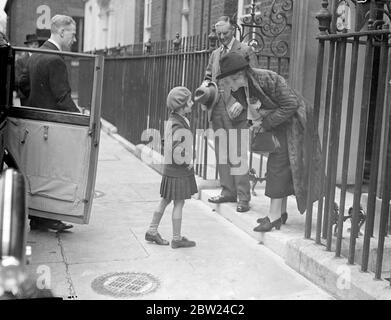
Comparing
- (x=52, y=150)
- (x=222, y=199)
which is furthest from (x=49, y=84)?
(x=222, y=199)

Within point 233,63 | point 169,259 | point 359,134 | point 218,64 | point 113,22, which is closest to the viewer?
point 359,134

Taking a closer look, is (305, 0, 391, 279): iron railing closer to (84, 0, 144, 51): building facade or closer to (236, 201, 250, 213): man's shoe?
(236, 201, 250, 213): man's shoe

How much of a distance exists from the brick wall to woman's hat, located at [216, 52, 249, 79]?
2458 cm

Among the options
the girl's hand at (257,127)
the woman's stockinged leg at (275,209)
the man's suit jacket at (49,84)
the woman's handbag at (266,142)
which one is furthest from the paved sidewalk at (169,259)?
the man's suit jacket at (49,84)

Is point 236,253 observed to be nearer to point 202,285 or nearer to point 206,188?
point 202,285

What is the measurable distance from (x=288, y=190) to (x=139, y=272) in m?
1.59

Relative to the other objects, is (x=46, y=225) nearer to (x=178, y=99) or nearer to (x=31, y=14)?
(x=178, y=99)

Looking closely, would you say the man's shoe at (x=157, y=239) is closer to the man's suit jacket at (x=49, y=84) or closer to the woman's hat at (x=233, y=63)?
the man's suit jacket at (x=49, y=84)

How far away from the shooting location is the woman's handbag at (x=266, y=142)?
5012 mm

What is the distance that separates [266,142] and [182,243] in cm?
121

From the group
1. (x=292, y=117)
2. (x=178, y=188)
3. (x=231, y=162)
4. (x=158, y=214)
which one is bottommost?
(x=158, y=214)

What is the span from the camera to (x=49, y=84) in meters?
5.29

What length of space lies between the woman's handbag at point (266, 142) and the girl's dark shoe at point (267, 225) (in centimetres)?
69

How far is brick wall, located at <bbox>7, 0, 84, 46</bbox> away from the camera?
27.8 meters
